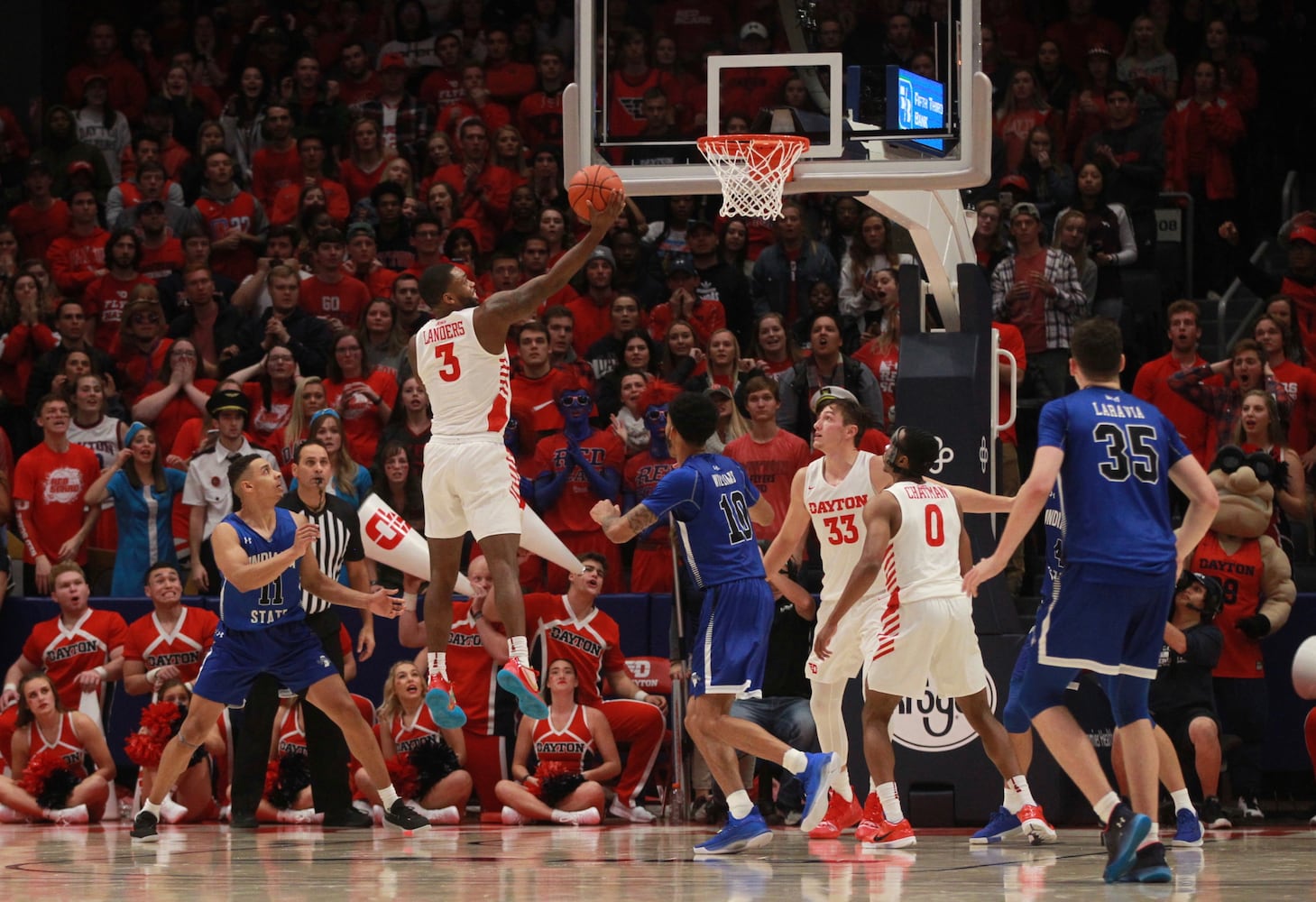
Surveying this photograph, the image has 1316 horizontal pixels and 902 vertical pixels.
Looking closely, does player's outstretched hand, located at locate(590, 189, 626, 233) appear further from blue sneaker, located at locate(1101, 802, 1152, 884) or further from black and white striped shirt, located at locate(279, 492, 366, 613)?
black and white striped shirt, located at locate(279, 492, 366, 613)

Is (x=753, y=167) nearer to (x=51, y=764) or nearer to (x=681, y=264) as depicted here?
(x=681, y=264)

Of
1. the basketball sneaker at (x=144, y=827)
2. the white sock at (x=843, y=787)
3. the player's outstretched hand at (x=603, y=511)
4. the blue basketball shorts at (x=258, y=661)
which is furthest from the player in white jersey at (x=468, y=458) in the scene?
the basketball sneaker at (x=144, y=827)

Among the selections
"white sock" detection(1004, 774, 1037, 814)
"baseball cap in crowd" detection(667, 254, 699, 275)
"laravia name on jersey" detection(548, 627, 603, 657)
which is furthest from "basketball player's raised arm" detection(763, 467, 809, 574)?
"baseball cap in crowd" detection(667, 254, 699, 275)

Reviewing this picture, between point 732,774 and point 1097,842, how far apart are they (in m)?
1.96

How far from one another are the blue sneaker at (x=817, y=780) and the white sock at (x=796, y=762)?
0.06 feet

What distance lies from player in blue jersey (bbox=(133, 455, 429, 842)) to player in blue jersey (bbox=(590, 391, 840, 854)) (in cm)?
192

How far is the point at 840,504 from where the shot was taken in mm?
10062

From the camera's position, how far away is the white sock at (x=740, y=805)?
8.73 metres

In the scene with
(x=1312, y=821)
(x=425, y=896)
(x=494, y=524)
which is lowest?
(x=1312, y=821)

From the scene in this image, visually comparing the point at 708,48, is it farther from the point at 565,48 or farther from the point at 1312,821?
the point at 1312,821

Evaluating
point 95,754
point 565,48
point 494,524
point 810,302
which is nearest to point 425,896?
point 494,524

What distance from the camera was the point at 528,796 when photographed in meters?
11.4

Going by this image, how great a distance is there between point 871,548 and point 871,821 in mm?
1418

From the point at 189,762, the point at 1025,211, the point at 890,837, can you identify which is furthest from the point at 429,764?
the point at 1025,211
